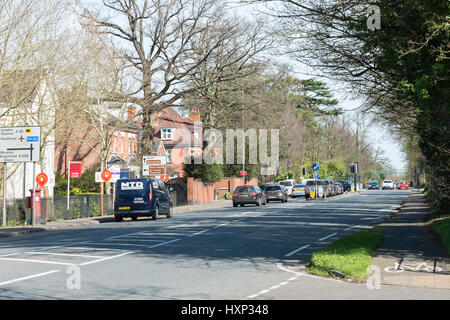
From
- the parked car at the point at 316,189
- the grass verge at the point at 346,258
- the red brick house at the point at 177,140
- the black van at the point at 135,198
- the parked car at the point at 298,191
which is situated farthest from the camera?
the red brick house at the point at 177,140

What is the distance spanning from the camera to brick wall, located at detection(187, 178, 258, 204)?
55625 mm

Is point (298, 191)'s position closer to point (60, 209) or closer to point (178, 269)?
point (60, 209)

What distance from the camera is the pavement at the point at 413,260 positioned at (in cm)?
1074

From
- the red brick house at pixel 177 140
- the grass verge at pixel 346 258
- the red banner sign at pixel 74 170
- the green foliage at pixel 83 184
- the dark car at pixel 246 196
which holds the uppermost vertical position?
the red brick house at pixel 177 140

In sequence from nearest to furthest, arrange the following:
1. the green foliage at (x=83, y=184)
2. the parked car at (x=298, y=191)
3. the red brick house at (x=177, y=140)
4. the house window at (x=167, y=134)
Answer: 1. the green foliage at (x=83, y=184)
2. the parked car at (x=298, y=191)
3. the red brick house at (x=177, y=140)
4. the house window at (x=167, y=134)

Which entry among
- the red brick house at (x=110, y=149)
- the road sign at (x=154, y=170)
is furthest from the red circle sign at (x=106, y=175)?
the road sign at (x=154, y=170)

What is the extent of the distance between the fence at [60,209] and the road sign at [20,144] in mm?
3502

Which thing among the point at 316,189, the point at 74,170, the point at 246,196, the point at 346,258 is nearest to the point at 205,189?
the point at 316,189

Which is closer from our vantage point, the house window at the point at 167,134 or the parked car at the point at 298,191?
the parked car at the point at 298,191

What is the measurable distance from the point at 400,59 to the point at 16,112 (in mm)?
24329

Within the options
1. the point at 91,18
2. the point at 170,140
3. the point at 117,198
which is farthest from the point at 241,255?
the point at 170,140

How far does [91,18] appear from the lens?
39.9 metres

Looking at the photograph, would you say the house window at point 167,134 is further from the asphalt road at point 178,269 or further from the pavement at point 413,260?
the pavement at point 413,260

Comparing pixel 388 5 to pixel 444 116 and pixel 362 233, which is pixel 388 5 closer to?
pixel 444 116
